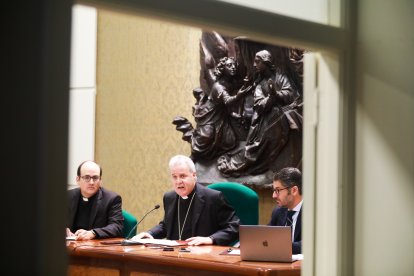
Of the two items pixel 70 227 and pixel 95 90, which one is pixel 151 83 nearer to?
pixel 95 90

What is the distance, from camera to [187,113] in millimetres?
8461

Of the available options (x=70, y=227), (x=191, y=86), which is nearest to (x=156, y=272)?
(x=70, y=227)

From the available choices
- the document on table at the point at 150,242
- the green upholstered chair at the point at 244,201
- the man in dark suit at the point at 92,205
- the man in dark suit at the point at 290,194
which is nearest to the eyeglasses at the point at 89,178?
the man in dark suit at the point at 92,205

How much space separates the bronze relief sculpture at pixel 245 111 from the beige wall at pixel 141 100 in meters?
0.47

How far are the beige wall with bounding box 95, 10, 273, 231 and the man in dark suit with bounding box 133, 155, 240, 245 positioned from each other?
2.02 metres

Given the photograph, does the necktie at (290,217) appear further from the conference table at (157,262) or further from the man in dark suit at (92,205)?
the man in dark suit at (92,205)

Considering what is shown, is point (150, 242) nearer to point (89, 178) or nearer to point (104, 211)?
point (104, 211)

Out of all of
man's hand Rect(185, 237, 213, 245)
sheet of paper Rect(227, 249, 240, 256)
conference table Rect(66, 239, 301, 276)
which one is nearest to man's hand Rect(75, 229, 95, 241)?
conference table Rect(66, 239, 301, 276)

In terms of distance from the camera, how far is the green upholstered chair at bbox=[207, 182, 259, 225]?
637 centimetres

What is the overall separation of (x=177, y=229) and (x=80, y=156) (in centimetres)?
315

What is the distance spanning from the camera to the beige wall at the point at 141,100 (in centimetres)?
859

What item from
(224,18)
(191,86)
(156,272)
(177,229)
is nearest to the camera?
(224,18)

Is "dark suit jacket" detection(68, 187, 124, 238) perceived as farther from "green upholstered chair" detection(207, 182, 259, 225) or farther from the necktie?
the necktie
